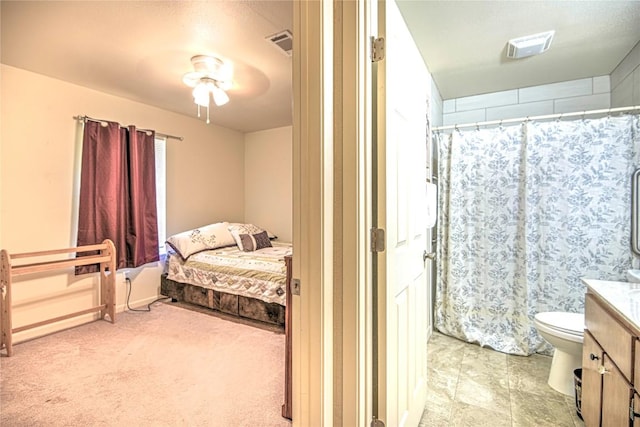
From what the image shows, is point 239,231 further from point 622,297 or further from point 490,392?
point 622,297

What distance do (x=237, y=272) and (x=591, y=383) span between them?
2.67 m

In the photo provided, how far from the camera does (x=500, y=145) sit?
2521 mm

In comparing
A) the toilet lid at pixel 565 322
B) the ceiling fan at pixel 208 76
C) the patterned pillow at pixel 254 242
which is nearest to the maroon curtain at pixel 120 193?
the patterned pillow at pixel 254 242

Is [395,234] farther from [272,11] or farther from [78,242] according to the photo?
[78,242]

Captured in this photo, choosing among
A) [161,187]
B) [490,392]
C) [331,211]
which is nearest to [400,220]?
[331,211]

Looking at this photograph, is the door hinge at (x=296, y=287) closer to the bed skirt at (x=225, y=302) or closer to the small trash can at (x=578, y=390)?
the small trash can at (x=578, y=390)

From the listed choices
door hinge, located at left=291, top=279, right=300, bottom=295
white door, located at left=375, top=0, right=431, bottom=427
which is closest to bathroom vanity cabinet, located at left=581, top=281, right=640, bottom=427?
white door, located at left=375, top=0, right=431, bottom=427

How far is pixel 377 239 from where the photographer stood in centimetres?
113

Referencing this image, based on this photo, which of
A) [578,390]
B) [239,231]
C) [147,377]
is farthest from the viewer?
[239,231]

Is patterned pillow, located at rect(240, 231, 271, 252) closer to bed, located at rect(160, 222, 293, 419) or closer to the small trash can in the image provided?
bed, located at rect(160, 222, 293, 419)

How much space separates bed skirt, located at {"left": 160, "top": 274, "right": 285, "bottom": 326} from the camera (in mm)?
2932

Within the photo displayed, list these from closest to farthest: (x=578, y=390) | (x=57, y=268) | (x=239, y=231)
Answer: (x=578, y=390) < (x=57, y=268) < (x=239, y=231)

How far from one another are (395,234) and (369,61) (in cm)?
63

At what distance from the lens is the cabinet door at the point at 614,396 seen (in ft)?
3.67
